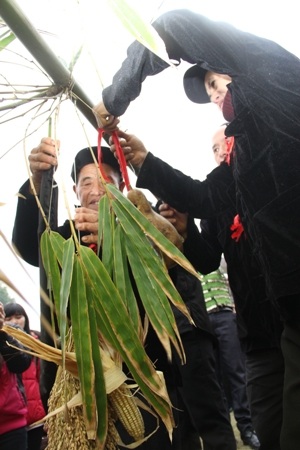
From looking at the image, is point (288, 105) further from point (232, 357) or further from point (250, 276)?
point (232, 357)

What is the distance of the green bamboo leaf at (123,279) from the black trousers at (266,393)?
0.80 meters

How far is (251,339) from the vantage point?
159 centimetres

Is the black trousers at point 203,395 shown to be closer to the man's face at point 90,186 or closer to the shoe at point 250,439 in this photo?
the man's face at point 90,186

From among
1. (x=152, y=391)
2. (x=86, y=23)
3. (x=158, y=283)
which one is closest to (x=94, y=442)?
(x=152, y=391)

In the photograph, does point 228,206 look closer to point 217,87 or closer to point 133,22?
point 217,87

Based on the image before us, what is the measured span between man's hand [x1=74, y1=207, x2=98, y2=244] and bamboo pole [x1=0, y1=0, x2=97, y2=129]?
0.33 meters

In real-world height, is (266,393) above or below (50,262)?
below

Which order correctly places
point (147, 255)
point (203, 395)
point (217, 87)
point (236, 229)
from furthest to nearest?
point (203, 395), point (236, 229), point (217, 87), point (147, 255)

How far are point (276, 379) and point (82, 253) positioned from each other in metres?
1.01

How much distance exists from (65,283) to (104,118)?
1.82ft

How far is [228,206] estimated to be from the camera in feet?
4.81

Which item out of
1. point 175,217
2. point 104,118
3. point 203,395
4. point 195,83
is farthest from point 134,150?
point 203,395

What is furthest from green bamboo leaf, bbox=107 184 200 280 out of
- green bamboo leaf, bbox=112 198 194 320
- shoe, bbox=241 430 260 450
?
shoe, bbox=241 430 260 450

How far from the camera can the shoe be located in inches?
108
